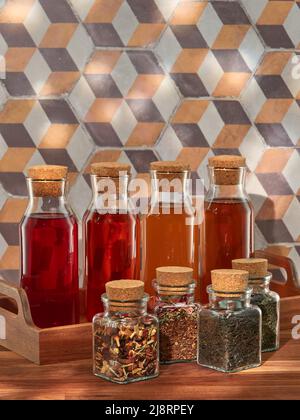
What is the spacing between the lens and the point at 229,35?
1.76 meters

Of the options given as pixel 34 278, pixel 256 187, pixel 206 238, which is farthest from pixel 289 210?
pixel 34 278

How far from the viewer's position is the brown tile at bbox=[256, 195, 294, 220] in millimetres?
1803

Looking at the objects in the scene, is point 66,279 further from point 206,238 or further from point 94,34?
point 94,34

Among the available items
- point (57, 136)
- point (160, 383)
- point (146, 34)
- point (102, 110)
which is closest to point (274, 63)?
point (146, 34)

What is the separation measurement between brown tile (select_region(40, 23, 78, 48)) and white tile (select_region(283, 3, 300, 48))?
46cm

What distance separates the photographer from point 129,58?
68.6 inches

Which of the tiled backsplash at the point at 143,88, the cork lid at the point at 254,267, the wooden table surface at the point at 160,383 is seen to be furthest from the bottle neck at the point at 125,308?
the tiled backsplash at the point at 143,88

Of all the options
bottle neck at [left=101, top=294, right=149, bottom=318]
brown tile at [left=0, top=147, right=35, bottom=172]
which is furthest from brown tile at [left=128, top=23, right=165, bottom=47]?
bottle neck at [left=101, top=294, right=149, bottom=318]

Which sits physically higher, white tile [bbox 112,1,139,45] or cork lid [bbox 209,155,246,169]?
white tile [bbox 112,1,139,45]

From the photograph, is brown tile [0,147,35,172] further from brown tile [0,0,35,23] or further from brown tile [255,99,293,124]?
brown tile [255,99,293,124]

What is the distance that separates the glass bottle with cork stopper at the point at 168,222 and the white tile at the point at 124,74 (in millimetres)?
280

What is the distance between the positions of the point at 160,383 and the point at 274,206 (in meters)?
0.66

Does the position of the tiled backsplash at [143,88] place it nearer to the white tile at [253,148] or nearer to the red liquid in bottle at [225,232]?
the white tile at [253,148]
